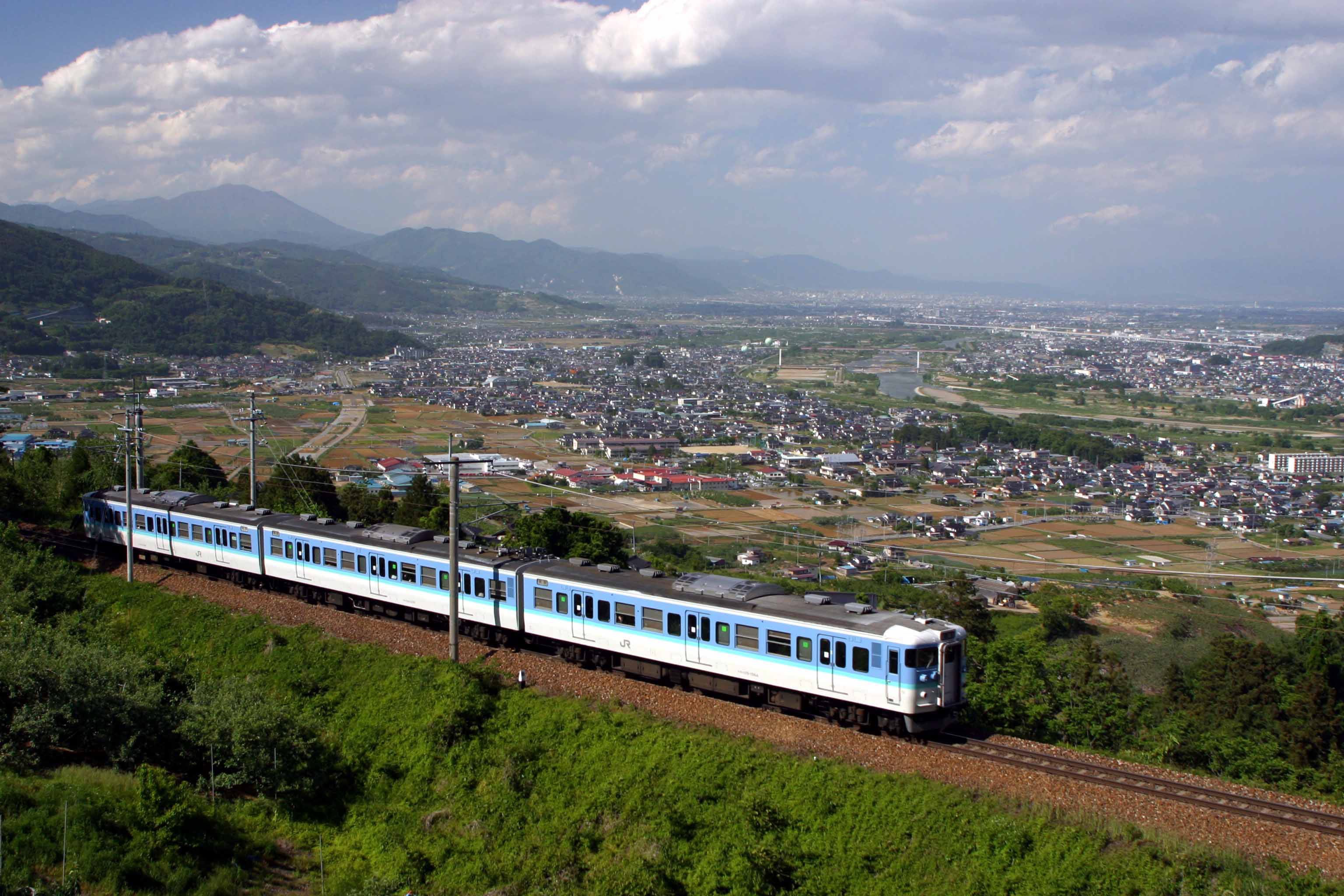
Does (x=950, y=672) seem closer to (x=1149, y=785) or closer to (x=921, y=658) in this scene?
(x=921, y=658)

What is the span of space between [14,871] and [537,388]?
231ft

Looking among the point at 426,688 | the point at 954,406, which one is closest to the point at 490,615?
the point at 426,688

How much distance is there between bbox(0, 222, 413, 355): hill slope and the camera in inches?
2982

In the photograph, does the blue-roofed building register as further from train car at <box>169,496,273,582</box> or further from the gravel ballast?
the gravel ballast

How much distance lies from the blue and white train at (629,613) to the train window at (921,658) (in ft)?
0.05

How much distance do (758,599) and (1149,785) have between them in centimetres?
506

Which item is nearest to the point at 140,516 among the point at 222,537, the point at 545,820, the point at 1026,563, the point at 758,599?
the point at 222,537

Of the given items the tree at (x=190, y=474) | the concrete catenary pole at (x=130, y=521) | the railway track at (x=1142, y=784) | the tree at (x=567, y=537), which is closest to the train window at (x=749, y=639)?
the railway track at (x=1142, y=784)

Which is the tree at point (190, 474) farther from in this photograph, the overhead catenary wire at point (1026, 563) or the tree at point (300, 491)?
the tree at point (300, 491)

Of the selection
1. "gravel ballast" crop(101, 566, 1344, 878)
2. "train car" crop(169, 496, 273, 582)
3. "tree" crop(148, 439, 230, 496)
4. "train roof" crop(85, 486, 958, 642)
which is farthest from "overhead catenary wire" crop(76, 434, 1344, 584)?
"gravel ballast" crop(101, 566, 1344, 878)

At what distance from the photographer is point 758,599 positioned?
1334 cm

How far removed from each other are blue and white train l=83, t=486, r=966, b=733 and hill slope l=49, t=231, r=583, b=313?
120 metres

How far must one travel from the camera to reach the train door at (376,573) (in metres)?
17.5

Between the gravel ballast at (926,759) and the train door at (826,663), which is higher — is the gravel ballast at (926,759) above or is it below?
below
